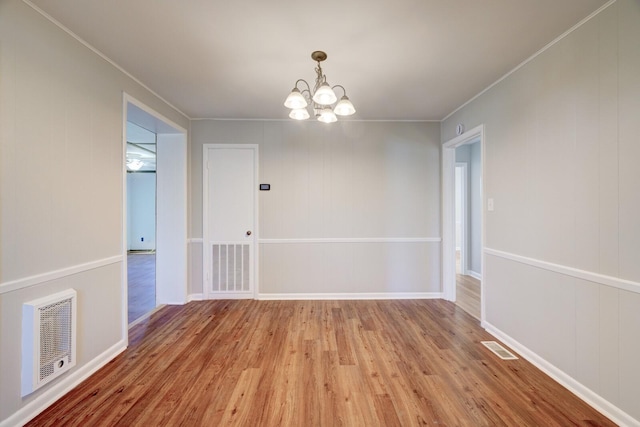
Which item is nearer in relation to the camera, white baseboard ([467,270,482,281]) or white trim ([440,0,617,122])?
white trim ([440,0,617,122])

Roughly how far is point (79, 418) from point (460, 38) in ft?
11.9

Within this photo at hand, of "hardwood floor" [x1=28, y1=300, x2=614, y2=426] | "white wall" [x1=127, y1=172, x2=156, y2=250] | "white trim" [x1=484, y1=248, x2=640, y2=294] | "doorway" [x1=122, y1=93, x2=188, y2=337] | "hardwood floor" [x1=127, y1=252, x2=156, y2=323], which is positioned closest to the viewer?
"white trim" [x1=484, y1=248, x2=640, y2=294]

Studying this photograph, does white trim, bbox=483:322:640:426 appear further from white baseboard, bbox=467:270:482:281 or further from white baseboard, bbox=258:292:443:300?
white baseboard, bbox=467:270:482:281

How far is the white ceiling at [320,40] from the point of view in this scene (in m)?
1.67

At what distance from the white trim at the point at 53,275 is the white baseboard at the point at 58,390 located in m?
0.72

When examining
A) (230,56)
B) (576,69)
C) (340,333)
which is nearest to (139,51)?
(230,56)

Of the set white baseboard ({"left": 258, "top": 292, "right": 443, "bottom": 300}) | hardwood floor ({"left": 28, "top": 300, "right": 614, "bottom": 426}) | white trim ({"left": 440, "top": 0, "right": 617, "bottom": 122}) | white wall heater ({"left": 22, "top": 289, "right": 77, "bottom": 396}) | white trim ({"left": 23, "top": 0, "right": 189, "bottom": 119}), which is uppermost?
white trim ({"left": 23, "top": 0, "right": 189, "bottom": 119})

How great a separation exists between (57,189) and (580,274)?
368cm

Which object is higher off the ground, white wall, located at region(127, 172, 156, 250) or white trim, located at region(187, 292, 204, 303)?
white wall, located at region(127, 172, 156, 250)

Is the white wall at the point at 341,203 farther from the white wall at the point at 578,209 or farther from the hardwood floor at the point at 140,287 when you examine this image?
the white wall at the point at 578,209

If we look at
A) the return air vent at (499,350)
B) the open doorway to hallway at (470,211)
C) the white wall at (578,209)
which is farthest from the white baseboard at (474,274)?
the return air vent at (499,350)

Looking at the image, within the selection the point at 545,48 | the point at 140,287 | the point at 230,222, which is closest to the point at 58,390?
the point at 230,222

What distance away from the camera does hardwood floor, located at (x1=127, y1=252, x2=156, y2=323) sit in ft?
11.1

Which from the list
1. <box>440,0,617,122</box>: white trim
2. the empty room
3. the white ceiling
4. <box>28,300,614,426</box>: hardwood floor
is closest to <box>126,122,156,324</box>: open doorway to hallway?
the empty room
